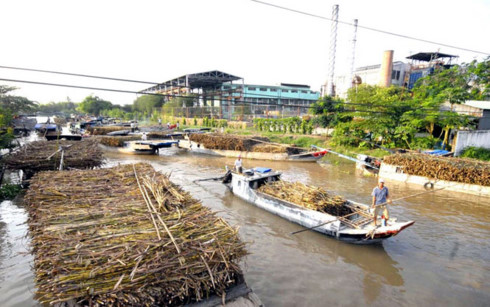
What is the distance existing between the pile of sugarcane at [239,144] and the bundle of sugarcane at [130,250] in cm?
1950

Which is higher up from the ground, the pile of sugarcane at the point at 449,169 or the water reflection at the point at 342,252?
the pile of sugarcane at the point at 449,169

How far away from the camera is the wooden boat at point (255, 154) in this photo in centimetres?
2414

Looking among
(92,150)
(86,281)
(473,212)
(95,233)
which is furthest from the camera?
(92,150)

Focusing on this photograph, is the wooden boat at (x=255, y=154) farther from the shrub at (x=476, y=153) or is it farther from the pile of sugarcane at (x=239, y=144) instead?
the shrub at (x=476, y=153)

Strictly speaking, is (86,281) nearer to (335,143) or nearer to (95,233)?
(95,233)

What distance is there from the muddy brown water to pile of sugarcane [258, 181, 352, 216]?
1102 mm

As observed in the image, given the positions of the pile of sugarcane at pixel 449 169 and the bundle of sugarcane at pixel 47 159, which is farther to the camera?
the pile of sugarcane at pixel 449 169

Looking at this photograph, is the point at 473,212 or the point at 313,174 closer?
the point at 473,212

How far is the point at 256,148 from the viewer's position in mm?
26375

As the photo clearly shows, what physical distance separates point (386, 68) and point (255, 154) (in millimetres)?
34436

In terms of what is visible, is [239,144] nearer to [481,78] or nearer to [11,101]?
[481,78]

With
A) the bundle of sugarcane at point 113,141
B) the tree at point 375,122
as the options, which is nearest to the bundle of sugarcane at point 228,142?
the tree at point 375,122

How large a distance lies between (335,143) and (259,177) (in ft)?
61.7

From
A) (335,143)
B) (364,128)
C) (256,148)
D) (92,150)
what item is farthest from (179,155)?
(364,128)
